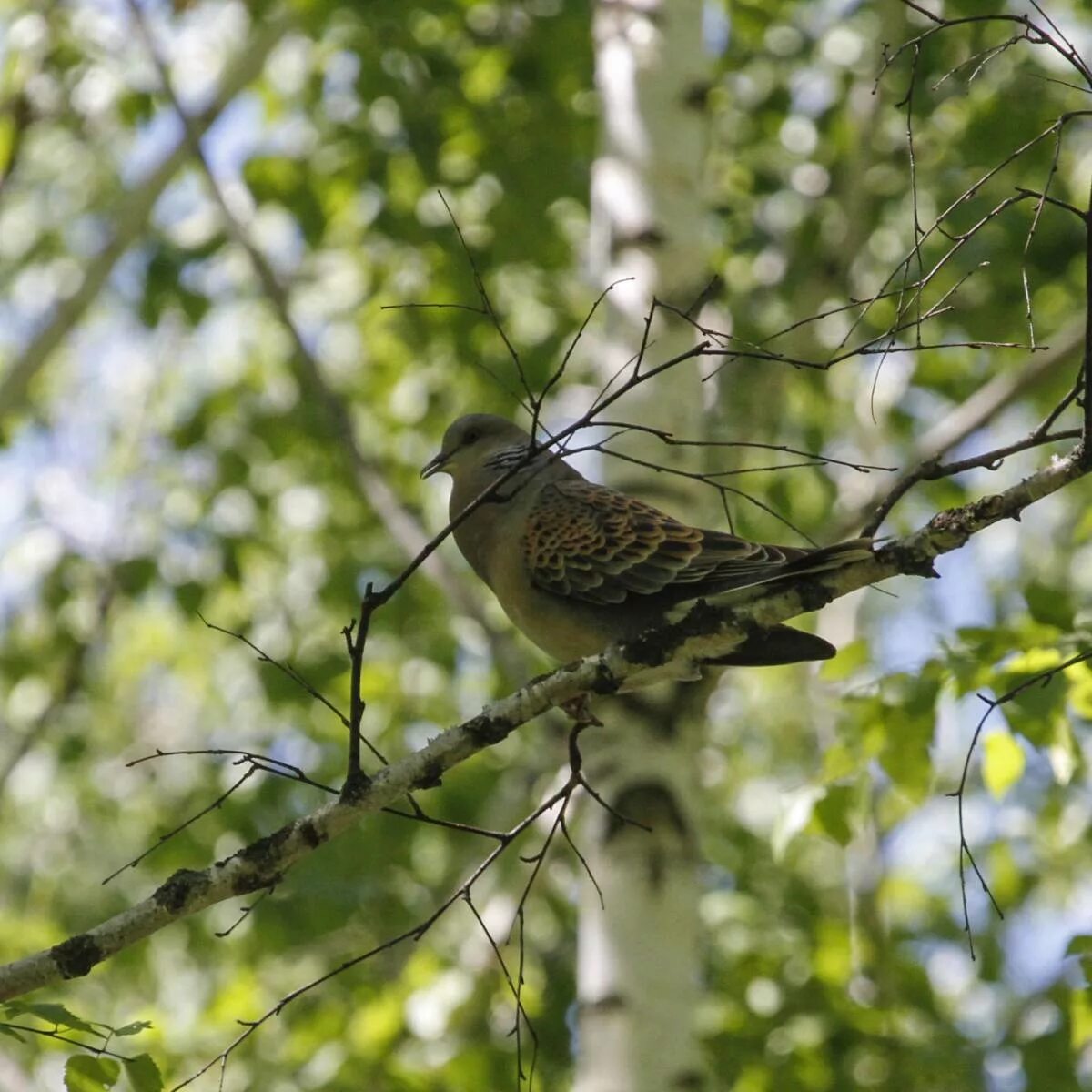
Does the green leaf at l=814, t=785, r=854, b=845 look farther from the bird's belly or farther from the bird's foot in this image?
the bird's foot

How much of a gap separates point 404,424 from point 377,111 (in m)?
1.38

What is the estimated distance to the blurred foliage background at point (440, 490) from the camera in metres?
4.58

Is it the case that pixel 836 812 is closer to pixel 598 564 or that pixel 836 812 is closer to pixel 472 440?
pixel 598 564

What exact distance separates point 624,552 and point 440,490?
4.75 meters

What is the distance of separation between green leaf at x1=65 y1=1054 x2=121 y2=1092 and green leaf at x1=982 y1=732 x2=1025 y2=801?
198cm

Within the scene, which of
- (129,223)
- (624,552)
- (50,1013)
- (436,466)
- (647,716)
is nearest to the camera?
(50,1013)

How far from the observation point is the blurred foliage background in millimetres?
4578

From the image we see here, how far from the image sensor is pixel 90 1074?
2.24 meters

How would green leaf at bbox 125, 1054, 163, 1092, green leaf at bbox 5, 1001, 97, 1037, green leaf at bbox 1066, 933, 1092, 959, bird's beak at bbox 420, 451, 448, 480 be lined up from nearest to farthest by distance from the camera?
green leaf at bbox 5, 1001, 97, 1037
green leaf at bbox 125, 1054, 163, 1092
green leaf at bbox 1066, 933, 1092, 959
bird's beak at bbox 420, 451, 448, 480

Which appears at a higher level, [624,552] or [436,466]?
[436,466]

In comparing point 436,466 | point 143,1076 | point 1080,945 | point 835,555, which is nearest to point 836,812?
point 1080,945

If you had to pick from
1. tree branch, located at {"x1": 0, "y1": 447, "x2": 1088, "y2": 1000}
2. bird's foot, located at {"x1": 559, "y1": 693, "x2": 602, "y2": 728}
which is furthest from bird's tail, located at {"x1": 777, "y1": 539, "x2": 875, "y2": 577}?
bird's foot, located at {"x1": 559, "y1": 693, "x2": 602, "y2": 728}

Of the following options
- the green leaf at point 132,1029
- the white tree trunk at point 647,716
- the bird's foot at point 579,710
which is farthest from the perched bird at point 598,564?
the green leaf at point 132,1029

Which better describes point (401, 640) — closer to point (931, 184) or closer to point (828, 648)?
point (931, 184)
